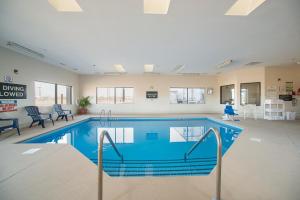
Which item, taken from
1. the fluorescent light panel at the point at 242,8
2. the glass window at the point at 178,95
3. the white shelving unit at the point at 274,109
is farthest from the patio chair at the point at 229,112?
the fluorescent light panel at the point at 242,8

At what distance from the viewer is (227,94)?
10.6 metres

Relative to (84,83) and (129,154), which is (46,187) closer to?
(129,154)

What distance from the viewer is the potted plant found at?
10.3 m

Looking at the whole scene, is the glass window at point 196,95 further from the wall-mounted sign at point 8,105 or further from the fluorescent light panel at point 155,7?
the wall-mounted sign at point 8,105

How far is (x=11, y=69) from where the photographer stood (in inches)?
213

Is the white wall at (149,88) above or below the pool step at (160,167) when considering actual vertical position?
above

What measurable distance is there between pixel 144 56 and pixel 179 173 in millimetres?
4428

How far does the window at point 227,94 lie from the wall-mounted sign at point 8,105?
1093 cm

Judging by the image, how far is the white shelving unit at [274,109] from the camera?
25.8 feet

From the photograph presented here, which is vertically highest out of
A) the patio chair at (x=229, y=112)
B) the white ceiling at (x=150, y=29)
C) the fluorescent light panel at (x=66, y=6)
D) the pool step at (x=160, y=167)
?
the fluorescent light panel at (x=66, y=6)

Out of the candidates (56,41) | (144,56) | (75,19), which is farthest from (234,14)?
(56,41)

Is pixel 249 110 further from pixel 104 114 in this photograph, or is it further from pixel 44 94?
pixel 44 94

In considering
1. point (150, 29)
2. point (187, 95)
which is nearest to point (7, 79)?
point (150, 29)

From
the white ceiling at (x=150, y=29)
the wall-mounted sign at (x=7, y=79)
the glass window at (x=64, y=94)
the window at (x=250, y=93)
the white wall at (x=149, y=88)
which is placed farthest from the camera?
the white wall at (x=149, y=88)
